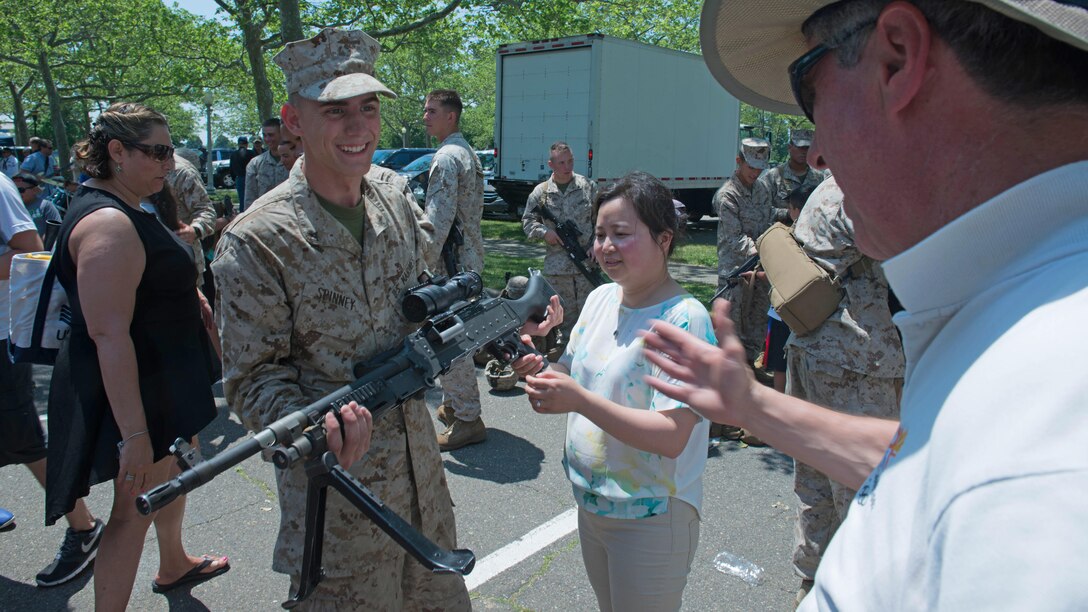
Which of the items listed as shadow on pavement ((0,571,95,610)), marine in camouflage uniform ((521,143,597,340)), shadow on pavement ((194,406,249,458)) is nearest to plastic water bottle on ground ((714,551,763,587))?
shadow on pavement ((0,571,95,610))

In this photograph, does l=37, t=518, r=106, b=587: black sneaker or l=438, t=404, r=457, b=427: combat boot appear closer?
l=37, t=518, r=106, b=587: black sneaker

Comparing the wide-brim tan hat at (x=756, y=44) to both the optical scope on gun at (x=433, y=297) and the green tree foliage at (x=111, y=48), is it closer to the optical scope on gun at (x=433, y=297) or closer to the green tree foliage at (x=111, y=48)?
the optical scope on gun at (x=433, y=297)

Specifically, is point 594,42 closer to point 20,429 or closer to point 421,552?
point 20,429

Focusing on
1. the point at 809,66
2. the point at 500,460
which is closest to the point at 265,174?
the point at 500,460

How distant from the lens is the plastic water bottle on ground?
3.55 metres

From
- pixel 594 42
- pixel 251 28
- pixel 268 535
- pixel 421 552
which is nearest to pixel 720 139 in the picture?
pixel 594 42

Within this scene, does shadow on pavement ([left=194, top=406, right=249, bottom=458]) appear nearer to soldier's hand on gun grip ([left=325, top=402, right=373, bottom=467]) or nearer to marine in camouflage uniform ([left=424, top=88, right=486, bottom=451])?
marine in camouflage uniform ([left=424, top=88, right=486, bottom=451])

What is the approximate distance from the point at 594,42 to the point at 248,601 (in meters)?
13.1

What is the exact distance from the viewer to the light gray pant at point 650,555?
230 cm

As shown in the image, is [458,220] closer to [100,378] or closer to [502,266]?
[100,378]

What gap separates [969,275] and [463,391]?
4.51 meters

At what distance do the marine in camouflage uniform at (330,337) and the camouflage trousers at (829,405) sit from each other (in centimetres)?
176

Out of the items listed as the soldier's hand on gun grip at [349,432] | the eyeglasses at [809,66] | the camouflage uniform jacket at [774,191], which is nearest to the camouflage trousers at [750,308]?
the camouflage uniform jacket at [774,191]

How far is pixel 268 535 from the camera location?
397 centimetres
